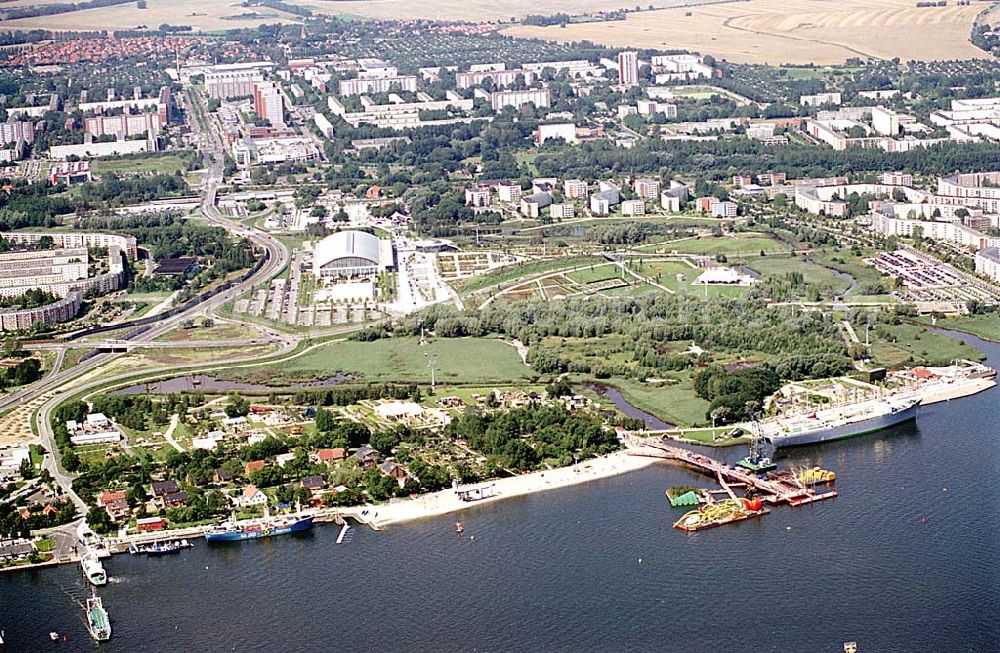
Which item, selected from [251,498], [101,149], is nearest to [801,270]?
[251,498]

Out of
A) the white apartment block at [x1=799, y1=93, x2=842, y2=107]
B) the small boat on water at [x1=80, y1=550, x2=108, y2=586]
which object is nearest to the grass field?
the white apartment block at [x1=799, y1=93, x2=842, y2=107]

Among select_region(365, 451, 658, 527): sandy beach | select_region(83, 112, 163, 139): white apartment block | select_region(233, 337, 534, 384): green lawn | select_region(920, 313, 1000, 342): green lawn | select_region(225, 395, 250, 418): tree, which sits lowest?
select_region(920, 313, 1000, 342): green lawn

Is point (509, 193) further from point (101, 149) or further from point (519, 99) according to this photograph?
point (519, 99)

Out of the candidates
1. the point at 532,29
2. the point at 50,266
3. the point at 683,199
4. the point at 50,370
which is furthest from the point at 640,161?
the point at 532,29

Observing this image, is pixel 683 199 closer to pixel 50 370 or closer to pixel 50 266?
pixel 50 266

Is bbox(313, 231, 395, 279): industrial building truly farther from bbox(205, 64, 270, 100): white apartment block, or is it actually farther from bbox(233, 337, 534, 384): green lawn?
bbox(205, 64, 270, 100): white apartment block

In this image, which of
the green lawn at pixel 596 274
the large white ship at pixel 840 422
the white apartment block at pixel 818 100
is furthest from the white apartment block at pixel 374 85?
the large white ship at pixel 840 422
